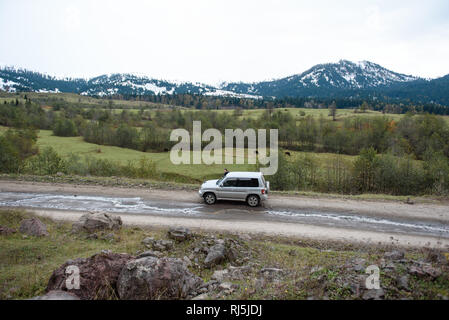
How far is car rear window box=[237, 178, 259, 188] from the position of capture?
17.8 metres

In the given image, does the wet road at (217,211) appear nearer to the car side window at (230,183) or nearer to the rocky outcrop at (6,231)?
the car side window at (230,183)

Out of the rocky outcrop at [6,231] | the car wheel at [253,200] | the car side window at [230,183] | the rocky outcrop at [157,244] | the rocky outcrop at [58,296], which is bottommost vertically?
the rocky outcrop at [157,244]

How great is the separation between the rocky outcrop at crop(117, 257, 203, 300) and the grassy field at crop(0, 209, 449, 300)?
108cm

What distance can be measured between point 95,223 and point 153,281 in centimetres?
779

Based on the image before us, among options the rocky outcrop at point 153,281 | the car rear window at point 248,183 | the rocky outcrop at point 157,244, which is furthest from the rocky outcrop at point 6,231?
the car rear window at point 248,183

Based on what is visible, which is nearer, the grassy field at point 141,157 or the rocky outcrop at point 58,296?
the rocky outcrop at point 58,296

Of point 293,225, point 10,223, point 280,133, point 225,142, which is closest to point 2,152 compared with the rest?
point 10,223

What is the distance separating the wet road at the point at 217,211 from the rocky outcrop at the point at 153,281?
27.9ft

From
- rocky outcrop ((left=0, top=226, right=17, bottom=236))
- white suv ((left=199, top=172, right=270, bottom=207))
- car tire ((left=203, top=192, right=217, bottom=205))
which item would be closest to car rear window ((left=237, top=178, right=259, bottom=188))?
white suv ((left=199, top=172, right=270, bottom=207))

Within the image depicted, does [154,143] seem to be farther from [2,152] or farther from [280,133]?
[2,152]

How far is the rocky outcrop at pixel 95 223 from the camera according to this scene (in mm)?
13180

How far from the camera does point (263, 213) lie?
1691 centimetres

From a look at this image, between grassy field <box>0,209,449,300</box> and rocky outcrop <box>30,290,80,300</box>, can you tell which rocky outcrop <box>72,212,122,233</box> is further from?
rocky outcrop <box>30,290,80,300</box>

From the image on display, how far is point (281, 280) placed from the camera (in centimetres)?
835
